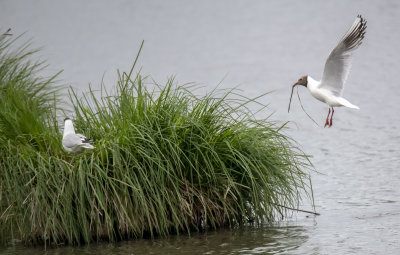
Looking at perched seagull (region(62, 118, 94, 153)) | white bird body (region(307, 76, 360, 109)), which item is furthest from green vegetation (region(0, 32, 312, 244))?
white bird body (region(307, 76, 360, 109))

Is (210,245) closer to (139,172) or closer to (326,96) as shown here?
(139,172)

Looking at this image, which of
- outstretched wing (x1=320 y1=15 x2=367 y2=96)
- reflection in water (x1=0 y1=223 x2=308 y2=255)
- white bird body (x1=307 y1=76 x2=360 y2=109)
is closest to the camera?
reflection in water (x1=0 y1=223 x2=308 y2=255)

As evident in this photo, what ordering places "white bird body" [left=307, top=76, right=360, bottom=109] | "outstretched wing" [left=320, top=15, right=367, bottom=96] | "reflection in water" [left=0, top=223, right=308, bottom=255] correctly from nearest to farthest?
"reflection in water" [left=0, top=223, right=308, bottom=255]
"white bird body" [left=307, top=76, right=360, bottom=109]
"outstretched wing" [left=320, top=15, right=367, bottom=96]

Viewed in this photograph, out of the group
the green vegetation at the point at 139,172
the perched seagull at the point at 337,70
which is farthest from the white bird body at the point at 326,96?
the green vegetation at the point at 139,172

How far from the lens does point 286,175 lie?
8.09m

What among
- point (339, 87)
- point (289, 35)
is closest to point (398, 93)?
point (289, 35)

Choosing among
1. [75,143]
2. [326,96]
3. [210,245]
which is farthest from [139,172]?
[326,96]

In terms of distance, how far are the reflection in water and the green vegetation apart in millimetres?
118

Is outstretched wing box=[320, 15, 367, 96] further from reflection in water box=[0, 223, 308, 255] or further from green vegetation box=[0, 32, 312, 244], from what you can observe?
reflection in water box=[0, 223, 308, 255]

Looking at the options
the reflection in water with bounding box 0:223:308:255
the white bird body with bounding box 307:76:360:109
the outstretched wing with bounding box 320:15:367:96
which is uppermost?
the outstretched wing with bounding box 320:15:367:96

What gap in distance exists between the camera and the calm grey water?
25.6 ft

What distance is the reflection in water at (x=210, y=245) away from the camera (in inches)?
292

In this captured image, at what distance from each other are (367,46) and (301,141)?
13.2 meters

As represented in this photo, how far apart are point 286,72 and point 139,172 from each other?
62.3 feet
